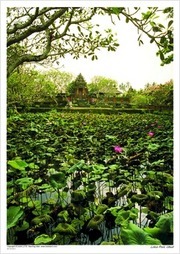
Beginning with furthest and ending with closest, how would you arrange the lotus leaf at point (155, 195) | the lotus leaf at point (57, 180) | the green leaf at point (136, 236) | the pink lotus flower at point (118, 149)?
the pink lotus flower at point (118, 149) < the lotus leaf at point (155, 195) < the lotus leaf at point (57, 180) < the green leaf at point (136, 236)

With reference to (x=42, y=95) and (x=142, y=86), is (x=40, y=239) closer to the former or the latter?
(x=142, y=86)

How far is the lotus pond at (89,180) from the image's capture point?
140 centimetres

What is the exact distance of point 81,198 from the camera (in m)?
1.64

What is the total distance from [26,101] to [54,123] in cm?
44

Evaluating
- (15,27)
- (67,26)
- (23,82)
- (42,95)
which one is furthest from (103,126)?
(15,27)

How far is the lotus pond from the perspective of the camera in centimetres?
140

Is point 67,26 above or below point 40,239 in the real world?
above

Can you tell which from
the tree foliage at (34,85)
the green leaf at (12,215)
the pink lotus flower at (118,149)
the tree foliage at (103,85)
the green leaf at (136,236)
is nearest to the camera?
the green leaf at (136,236)

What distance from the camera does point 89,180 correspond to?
173 centimetres

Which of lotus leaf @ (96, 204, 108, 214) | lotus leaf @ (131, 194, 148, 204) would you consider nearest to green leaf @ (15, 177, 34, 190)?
lotus leaf @ (96, 204, 108, 214)

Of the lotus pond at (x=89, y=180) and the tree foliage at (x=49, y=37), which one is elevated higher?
the tree foliage at (x=49, y=37)

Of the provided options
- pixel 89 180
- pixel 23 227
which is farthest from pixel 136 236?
pixel 89 180

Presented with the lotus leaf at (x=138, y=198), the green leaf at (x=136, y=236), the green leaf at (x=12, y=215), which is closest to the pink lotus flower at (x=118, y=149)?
the lotus leaf at (x=138, y=198)

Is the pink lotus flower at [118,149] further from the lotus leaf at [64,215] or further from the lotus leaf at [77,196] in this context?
the lotus leaf at [64,215]
